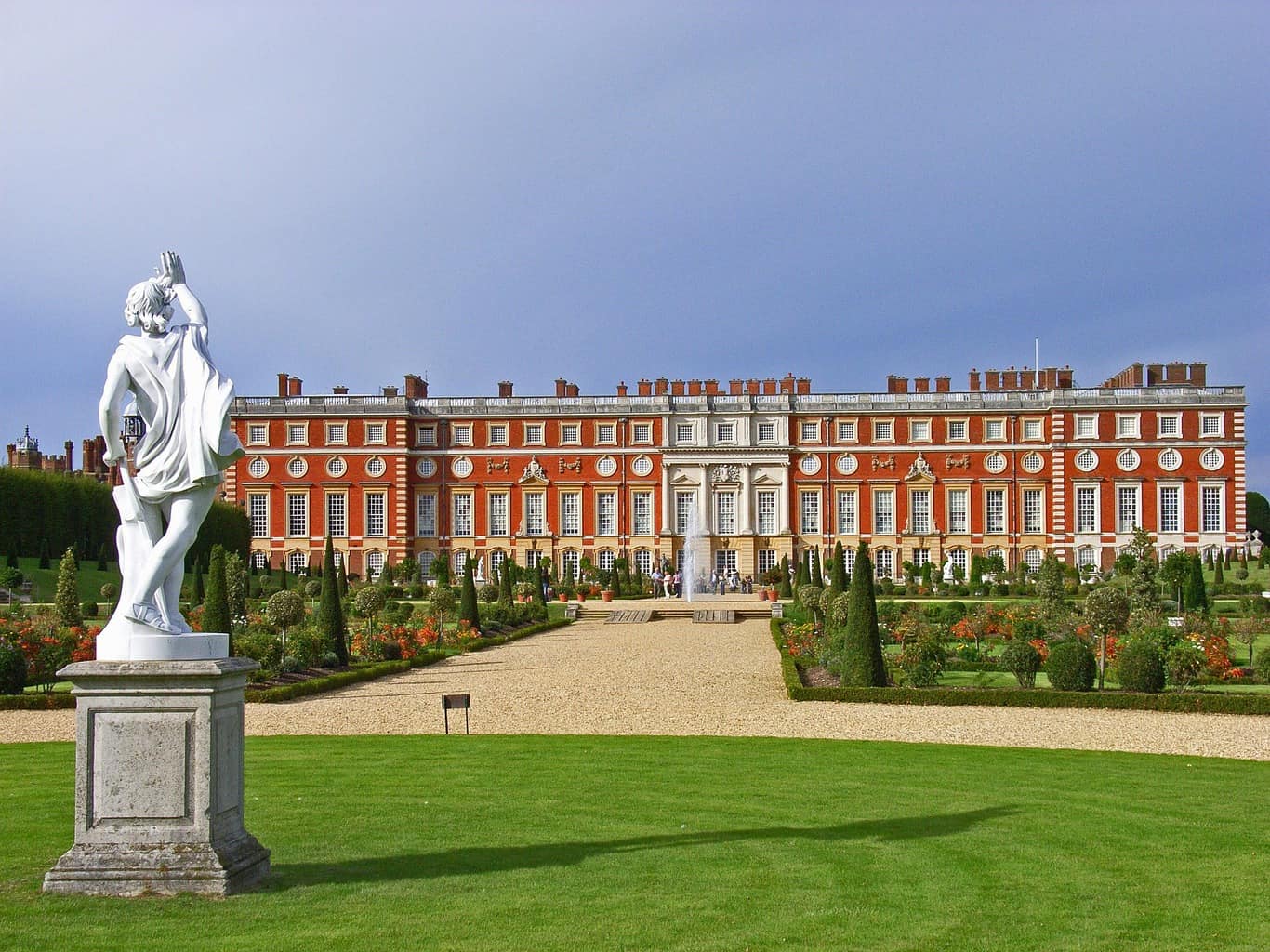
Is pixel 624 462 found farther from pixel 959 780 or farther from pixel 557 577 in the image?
pixel 959 780

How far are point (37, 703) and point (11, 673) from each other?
132 cm

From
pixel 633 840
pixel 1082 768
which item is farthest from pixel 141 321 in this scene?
pixel 1082 768

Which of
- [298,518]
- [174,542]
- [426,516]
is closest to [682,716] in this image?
[174,542]

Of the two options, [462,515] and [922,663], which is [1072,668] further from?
[462,515]

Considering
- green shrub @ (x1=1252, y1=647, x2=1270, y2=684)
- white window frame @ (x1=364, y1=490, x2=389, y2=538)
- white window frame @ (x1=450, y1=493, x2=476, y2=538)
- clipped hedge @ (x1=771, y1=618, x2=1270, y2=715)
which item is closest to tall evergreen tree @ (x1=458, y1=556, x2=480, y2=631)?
clipped hedge @ (x1=771, y1=618, x2=1270, y2=715)

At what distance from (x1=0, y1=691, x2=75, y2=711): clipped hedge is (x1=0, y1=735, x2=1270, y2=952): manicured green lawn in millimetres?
4207

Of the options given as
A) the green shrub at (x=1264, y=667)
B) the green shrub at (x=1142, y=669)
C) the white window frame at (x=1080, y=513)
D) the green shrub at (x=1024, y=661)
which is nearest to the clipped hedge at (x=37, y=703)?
the green shrub at (x=1024, y=661)

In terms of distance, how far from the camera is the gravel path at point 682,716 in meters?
11.8

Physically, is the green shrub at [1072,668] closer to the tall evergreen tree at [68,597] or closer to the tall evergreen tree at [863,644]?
the tall evergreen tree at [863,644]

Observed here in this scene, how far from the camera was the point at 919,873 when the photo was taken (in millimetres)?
6102

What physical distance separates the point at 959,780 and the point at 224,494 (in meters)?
46.1

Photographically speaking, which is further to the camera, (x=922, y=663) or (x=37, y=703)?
(x=922, y=663)

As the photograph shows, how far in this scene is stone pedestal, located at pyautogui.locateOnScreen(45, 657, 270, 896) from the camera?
5.52 meters

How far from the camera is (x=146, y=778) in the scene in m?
5.54
